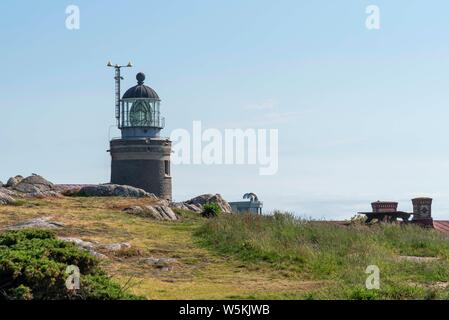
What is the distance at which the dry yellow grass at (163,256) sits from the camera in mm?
15039

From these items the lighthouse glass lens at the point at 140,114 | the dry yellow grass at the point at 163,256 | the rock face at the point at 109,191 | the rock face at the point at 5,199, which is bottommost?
the dry yellow grass at the point at 163,256

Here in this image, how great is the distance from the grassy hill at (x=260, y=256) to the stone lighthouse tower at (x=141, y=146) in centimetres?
2229

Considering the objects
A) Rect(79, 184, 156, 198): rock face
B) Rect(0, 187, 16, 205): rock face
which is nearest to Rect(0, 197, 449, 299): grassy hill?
Rect(0, 187, 16, 205): rock face

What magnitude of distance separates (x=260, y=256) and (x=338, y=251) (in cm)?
192

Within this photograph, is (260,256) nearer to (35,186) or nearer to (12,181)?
(35,186)

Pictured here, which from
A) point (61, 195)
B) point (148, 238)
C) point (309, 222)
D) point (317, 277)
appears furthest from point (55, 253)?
point (61, 195)

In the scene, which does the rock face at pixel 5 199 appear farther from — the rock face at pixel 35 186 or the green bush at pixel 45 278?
the green bush at pixel 45 278

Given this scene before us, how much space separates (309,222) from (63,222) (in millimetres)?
7652

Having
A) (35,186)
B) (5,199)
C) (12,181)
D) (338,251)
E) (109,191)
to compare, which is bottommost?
(338,251)

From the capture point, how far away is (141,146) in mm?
50594

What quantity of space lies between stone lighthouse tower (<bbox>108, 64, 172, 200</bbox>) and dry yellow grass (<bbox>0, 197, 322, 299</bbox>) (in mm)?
20507

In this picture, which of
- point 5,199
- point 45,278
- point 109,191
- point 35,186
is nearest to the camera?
point 45,278

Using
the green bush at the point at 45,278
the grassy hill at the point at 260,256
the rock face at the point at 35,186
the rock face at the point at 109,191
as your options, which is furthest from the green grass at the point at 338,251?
the rock face at the point at 35,186

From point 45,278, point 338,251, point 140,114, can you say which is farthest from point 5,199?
point 140,114
